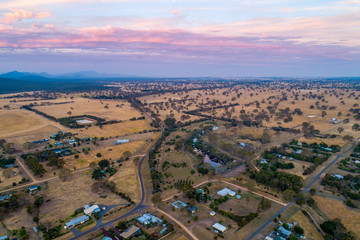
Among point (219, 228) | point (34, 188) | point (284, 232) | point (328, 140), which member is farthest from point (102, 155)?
point (328, 140)

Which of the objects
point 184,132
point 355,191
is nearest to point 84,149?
point 184,132

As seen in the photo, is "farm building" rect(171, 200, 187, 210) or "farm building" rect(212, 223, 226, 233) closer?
"farm building" rect(212, 223, 226, 233)

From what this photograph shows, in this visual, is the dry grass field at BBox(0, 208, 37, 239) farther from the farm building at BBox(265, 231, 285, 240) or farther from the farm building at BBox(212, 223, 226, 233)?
the farm building at BBox(265, 231, 285, 240)

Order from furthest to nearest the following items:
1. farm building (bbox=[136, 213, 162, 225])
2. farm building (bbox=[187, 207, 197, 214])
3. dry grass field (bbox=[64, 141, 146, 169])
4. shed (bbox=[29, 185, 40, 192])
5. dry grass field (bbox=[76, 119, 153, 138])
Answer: dry grass field (bbox=[76, 119, 153, 138]) → dry grass field (bbox=[64, 141, 146, 169]) → shed (bbox=[29, 185, 40, 192]) → farm building (bbox=[187, 207, 197, 214]) → farm building (bbox=[136, 213, 162, 225])

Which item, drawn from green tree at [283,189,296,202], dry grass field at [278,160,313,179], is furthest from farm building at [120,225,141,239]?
dry grass field at [278,160,313,179]

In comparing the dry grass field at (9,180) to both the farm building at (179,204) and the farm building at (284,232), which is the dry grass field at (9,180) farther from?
the farm building at (284,232)

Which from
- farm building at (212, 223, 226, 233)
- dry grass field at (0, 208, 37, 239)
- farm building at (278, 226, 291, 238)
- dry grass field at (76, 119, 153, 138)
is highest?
dry grass field at (76, 119, 153, 138)

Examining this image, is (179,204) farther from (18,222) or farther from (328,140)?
(328,140)
